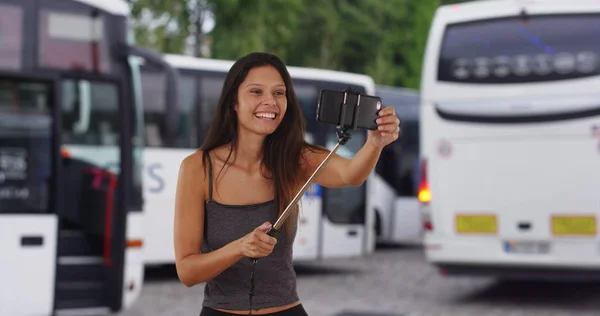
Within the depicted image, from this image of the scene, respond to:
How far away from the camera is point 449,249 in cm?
1135

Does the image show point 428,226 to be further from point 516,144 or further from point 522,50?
point 522,50

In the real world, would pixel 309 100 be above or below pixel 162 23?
below

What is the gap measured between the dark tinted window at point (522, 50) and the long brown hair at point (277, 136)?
8.63 metres

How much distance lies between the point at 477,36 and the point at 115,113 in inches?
159

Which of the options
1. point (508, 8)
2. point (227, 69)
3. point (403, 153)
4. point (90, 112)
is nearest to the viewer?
point (90, 112)

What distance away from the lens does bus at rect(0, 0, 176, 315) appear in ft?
30.3

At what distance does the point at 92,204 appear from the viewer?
9.95 m

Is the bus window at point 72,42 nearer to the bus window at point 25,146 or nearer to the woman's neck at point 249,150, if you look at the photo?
the bus window at point 25,146

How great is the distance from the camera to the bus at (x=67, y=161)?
30.3 feet

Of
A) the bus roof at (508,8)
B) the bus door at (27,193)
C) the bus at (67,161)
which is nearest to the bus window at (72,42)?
the bus at (67,161)

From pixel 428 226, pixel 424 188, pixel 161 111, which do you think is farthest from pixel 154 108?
pixel 428 226

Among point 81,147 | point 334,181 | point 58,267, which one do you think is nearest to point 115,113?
point 81,147

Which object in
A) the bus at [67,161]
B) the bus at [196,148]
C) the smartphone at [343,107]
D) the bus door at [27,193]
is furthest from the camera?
the bus at [196,148]

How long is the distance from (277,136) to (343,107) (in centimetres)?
42
